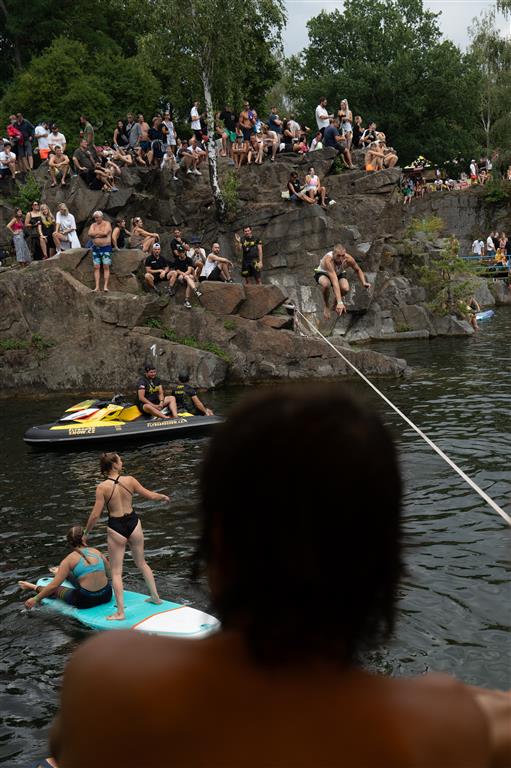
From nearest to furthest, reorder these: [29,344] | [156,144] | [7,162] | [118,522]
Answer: [118,522], [29,344], [7,162], [156,144]

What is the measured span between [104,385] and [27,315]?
331cm

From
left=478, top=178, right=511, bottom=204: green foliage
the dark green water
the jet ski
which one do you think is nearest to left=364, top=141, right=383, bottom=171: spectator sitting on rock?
the dark green water

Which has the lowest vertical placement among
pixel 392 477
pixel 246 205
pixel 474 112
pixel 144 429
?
→ pixel 144 429

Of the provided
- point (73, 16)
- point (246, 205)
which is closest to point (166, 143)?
point (246, 205)

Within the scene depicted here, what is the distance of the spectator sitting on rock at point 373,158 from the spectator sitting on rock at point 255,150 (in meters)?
4.16

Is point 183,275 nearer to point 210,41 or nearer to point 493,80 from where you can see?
point 210,41

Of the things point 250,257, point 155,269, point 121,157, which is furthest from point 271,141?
point 155,269

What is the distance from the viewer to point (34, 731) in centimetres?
686

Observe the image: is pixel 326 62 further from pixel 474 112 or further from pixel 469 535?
pixel 469 535

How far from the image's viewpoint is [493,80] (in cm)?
5838

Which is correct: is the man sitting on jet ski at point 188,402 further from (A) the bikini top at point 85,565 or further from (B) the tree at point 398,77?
(B) the tree at point 398,77

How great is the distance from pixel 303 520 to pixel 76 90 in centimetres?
3729

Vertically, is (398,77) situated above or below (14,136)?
above

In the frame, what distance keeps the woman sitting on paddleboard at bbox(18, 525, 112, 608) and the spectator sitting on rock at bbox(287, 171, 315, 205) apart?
2254cm
